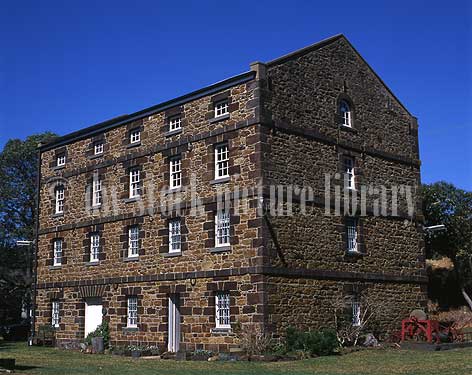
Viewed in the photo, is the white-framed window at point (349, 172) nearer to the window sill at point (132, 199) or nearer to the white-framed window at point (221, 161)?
the white-framed window at point (221, 161)

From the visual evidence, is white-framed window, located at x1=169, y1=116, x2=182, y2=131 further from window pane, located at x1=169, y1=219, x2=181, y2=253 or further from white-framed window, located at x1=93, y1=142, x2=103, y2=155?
white-framed window, located at x1=93, y1=142, x2=103, y2=155

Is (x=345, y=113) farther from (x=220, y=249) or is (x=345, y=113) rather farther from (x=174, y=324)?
(x=174, y=324)

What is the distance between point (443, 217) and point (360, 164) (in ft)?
33.5

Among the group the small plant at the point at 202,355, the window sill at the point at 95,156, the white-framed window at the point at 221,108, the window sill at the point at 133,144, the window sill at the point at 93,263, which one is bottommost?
the small plant at the point at 202,355

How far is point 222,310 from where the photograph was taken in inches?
925

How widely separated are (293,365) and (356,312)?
7146 millimetres

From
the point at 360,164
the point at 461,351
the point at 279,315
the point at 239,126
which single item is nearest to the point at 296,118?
the point at 239,126

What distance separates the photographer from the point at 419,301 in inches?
1128

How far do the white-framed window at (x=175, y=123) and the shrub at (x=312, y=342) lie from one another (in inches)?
372

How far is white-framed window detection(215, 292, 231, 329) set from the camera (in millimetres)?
23283

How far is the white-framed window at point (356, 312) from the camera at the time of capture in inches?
1003

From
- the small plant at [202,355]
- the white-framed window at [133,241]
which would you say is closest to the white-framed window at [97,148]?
the white-framed window at [133,241]

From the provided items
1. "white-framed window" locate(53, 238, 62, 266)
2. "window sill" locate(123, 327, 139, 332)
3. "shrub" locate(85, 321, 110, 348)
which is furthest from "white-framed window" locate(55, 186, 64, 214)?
"window sill" locate(123, 327, 139, 332)

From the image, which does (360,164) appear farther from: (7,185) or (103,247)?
(7,185)
